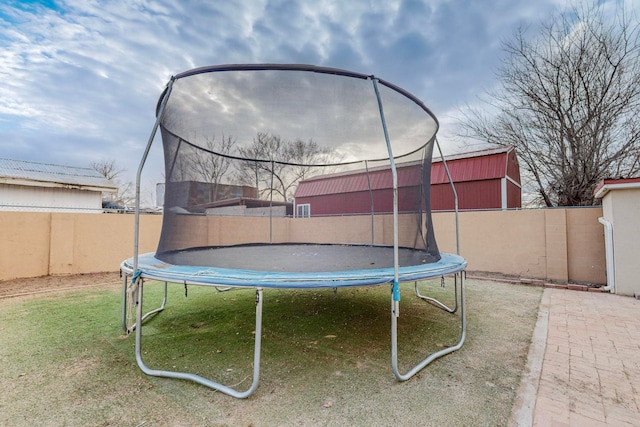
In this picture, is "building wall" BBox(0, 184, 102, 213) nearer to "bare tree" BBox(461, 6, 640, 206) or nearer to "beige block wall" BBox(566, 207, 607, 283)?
"beige block wall" BBox(566, 207, 607, 283)

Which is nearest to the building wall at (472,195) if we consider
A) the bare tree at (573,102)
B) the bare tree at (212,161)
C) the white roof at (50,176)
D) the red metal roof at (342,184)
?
the bare tree at (573,102)

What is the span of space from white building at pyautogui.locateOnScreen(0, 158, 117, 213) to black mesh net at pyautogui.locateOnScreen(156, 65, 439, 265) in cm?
505

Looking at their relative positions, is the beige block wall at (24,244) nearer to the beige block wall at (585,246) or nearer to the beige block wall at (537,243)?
the beige block wall at (537,243)

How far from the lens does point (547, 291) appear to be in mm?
3676

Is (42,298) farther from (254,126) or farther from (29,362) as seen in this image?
(254,126)

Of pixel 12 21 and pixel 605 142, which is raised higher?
pixel 12 21

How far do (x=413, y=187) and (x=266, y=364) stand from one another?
1829 mm

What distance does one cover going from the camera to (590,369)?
1.61 m

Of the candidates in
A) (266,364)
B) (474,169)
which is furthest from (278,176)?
(474,169)

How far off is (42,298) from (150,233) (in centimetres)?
222

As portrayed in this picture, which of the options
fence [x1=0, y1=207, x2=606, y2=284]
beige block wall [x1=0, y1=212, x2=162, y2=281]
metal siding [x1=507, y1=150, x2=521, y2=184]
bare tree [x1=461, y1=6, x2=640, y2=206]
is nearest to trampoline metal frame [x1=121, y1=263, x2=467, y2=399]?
fence [x1=0, y1=207, x2=606, y2=284]

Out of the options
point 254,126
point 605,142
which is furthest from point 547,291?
point 605,142

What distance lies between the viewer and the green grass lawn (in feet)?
4.00

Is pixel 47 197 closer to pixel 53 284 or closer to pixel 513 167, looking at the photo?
pixel 53 284
